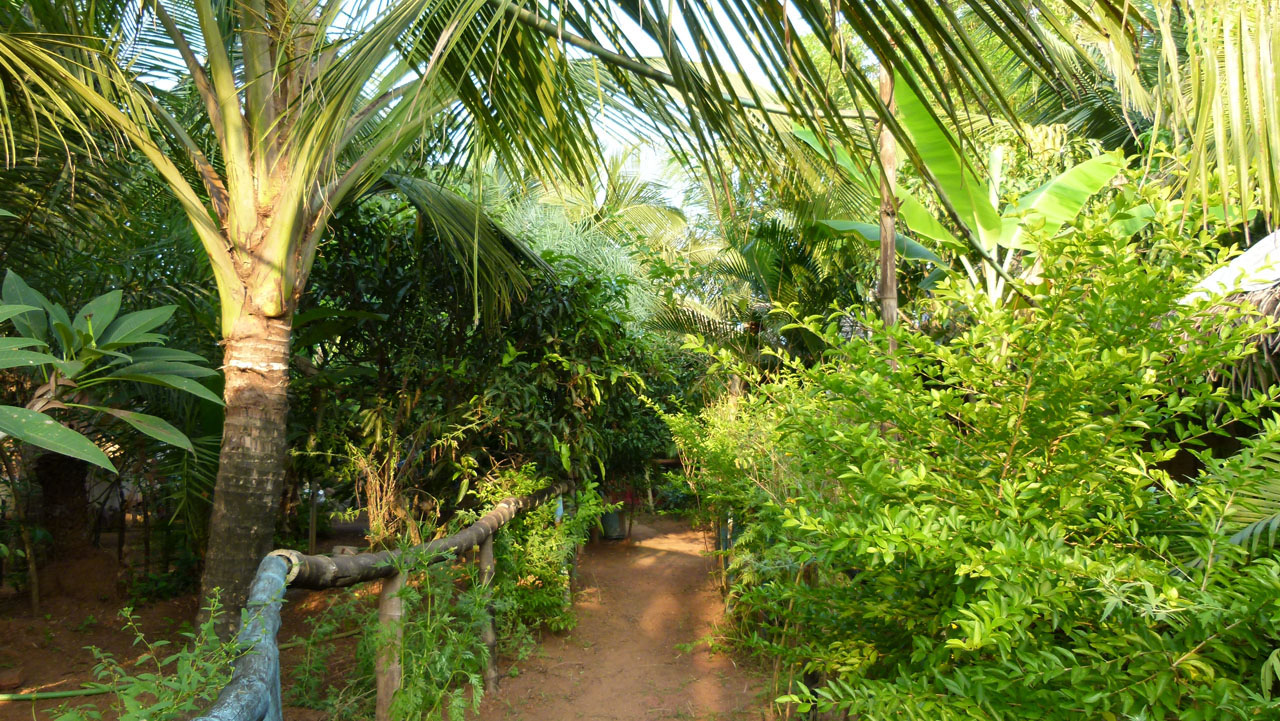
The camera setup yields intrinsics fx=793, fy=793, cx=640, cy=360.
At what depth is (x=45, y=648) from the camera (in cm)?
460

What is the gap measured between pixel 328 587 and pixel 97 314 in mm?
1220

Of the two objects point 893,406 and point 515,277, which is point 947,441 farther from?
point 515,277

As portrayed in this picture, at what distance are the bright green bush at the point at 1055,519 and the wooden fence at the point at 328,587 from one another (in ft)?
3.64

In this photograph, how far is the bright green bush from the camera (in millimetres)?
1474

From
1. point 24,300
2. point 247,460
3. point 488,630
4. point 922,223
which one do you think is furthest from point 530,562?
point 24,300

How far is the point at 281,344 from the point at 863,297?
606 centimetres

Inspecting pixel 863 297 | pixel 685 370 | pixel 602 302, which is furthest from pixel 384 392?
pixel 685 370

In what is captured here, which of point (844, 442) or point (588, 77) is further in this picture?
point (588, 77)

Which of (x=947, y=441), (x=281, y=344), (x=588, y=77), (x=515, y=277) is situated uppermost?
(x=588, y=77)

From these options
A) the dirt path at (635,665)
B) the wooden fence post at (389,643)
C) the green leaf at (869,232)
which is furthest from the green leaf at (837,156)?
the dirt path at (635,665)

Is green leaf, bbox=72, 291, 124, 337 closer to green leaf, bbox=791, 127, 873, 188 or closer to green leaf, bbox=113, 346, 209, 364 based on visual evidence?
green leaf, bbox=113, 346, 209, 364

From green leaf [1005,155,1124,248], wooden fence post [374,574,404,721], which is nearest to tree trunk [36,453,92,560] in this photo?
wooden fence post [374,574,404,721]

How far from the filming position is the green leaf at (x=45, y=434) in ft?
4.30

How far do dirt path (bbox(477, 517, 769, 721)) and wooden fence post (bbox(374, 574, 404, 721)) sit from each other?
1230 mm
